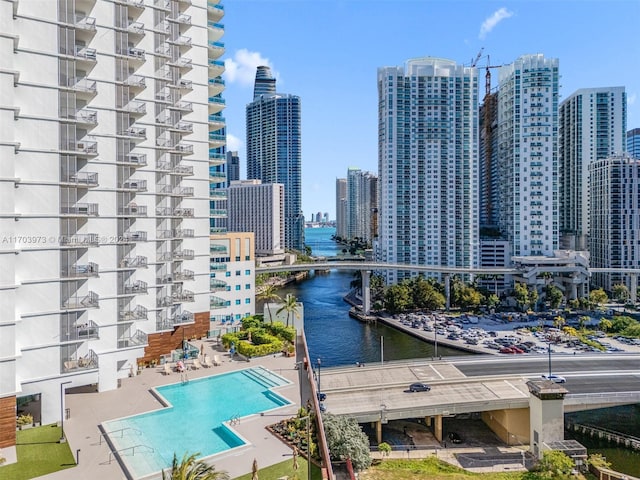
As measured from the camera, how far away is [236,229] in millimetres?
153375

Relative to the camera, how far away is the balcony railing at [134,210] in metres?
28.1

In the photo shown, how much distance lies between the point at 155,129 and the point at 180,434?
21088mm

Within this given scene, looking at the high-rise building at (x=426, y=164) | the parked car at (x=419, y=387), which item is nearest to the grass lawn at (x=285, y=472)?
the parked car at (x=419, y=387)

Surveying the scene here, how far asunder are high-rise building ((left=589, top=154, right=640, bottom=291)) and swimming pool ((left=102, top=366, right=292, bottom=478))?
86.0 m

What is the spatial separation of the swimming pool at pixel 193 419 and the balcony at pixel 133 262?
7.43 m

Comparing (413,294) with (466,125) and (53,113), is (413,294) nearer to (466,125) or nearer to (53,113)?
(466,125)

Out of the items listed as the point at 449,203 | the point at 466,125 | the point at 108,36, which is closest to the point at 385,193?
the point at 449,203

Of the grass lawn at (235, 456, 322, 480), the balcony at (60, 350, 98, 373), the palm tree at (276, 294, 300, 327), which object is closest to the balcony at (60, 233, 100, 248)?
the balcony at (60, 350, 98, 373)

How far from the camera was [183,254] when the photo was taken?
35375 millimetres

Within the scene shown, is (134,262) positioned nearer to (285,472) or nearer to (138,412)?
(138,412)

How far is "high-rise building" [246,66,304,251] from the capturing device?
168 m

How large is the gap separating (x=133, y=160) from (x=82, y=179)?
511cm

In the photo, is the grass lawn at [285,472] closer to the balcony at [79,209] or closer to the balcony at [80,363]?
the balcony at [80,363]

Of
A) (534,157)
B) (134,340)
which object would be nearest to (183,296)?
(134,340)
